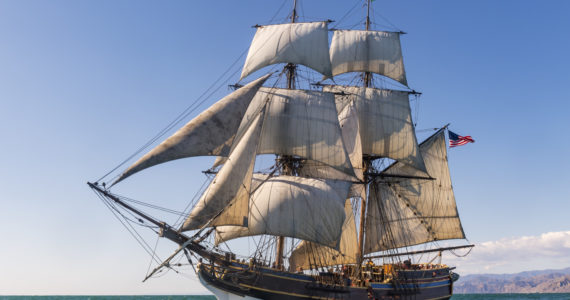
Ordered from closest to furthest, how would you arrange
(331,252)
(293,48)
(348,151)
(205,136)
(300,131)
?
(205,136)
(300,131)
(293,48)
(348,151)
(331,252)

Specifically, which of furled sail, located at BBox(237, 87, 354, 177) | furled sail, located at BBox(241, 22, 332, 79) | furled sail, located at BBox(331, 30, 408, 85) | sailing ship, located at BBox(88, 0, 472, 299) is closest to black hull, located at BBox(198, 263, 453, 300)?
sailing ship, located at BBox(88, 0, 472, 299)

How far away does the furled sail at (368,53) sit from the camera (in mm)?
59416

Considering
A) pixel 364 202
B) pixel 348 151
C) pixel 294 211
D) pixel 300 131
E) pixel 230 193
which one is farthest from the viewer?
pixel 364 202

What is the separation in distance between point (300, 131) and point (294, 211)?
26.2 ft

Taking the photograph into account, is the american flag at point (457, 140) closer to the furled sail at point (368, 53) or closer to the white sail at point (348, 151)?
the furled sail at point (368, 53)

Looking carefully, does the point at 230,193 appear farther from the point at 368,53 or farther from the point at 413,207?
the point at 368,53

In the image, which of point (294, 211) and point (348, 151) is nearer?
point (294, 211)

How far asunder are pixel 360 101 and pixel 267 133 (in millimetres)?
15902

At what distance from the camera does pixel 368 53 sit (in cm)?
6006

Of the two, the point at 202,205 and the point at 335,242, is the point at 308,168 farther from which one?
the point at 202,205

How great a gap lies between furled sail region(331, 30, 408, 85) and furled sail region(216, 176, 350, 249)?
18.7m

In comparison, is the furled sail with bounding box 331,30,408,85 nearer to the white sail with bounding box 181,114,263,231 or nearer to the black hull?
the white sail with bounding box 181,114,263,231

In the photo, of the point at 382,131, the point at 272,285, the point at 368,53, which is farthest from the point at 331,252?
the point at 368,53

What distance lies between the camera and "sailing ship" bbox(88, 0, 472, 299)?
3722cm
